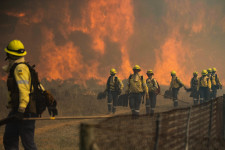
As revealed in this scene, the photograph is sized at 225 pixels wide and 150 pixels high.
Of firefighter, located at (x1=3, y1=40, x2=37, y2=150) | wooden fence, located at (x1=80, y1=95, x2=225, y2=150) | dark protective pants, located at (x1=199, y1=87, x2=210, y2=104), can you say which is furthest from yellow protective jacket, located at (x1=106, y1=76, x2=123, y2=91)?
firefighter, located at (x1=3, y1=40, x2=37, y2=150)

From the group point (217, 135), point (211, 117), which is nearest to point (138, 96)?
point (217, 135)

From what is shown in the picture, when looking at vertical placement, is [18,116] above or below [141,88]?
below

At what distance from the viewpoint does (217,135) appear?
7.42 metres

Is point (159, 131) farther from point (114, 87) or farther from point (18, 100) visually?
point (114, 87)

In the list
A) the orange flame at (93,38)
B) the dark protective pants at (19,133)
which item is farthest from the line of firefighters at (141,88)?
the orange flame at (93,38)

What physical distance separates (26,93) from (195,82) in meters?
14.0

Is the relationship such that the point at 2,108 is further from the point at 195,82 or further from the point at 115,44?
the point at 115,44

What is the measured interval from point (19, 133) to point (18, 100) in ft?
1.72

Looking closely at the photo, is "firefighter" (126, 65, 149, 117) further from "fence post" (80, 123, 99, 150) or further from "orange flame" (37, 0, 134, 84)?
"orange flame" (37, 0, 134, 84)

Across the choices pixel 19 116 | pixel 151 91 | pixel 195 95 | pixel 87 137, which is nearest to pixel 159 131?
pixel 87 137

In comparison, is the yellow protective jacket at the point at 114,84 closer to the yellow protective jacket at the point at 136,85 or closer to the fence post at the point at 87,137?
the yellow protective jacket at the point at 136,85

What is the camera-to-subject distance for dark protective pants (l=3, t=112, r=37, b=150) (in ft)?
14.2

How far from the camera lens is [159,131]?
4.09m

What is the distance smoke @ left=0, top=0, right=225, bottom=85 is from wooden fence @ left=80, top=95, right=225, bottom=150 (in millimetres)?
18009
